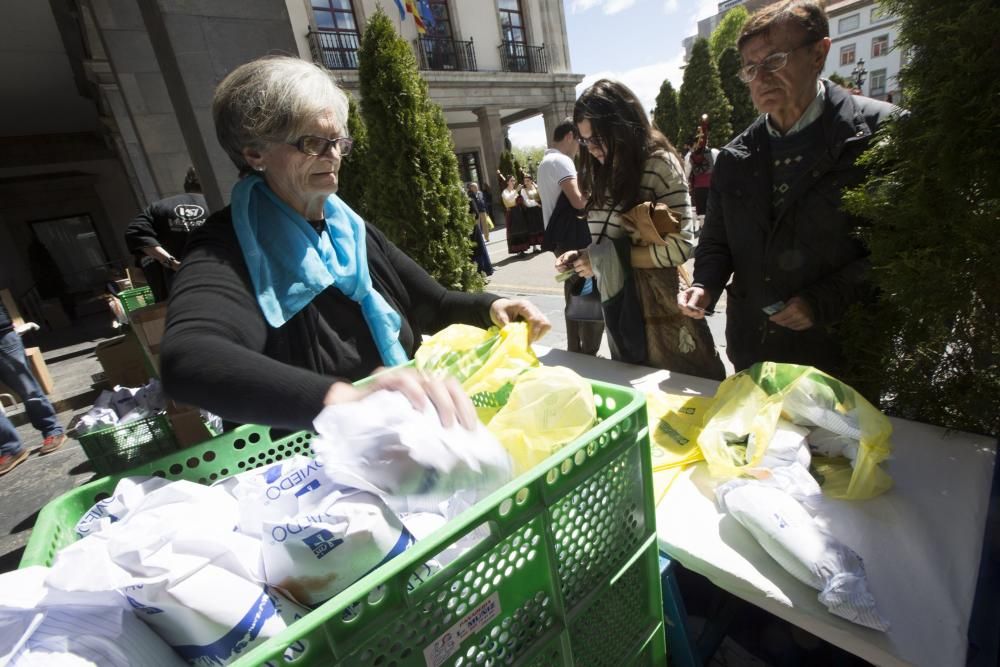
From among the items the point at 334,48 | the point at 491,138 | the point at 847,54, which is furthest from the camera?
the point at 847,54

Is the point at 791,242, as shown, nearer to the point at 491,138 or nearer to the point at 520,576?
the point at 520,576

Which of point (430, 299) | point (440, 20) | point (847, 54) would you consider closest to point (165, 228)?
point (430, 299)

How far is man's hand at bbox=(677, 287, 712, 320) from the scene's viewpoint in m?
1.86

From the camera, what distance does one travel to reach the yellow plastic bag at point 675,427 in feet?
4.64

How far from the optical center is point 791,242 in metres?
1.71

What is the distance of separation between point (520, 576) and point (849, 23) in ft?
187

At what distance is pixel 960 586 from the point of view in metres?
0.95

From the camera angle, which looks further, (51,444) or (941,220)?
(51,444)

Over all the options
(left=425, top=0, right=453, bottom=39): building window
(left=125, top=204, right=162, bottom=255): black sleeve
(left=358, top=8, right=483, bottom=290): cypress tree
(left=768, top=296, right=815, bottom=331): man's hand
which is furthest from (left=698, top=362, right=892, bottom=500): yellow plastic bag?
(left=425, top=0, right=453, bottom=39): building window

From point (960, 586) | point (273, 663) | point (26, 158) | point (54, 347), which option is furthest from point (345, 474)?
point (26, 158)

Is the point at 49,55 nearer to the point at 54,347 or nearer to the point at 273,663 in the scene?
the point at 54,347

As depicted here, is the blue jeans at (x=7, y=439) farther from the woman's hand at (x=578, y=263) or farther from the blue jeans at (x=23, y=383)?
the woman's hand at (x=578, y=263)

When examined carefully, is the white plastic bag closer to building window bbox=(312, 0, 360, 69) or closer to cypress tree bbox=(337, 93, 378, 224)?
cypress tree bbox=(337, 93, 378, 224)

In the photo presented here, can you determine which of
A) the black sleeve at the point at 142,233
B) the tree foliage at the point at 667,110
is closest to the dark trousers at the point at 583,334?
the black sleeve at the point at 142,233
